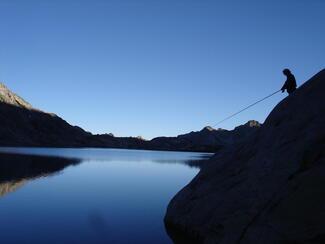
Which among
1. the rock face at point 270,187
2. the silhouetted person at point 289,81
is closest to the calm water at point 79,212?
the rock face at point 270,187

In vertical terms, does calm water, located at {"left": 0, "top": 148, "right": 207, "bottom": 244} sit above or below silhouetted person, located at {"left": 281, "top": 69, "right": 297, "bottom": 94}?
below

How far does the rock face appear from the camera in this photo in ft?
43.5

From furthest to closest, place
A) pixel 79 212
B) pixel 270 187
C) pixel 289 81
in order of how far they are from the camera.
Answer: pixel 79 212 → pixel 289 81 → pixel 270 187

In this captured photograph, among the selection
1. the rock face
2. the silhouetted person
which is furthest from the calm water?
the silhouetted person

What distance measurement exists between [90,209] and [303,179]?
21825 mm

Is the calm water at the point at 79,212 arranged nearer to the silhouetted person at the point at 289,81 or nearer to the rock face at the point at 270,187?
the rock face at the point at 270,187

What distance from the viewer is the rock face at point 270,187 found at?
43.5ft

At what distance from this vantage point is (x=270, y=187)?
16.0m

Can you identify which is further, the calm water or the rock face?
the calm water

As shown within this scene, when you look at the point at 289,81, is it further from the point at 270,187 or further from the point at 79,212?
the point at 79,212

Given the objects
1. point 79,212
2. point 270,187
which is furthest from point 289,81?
point 79,212

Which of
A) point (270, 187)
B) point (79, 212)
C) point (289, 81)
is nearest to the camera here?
point (270, 187)

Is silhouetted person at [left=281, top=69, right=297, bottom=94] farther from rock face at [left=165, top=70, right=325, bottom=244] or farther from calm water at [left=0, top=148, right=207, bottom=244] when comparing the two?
calm water at [left=0, top=148, right=207, bottom=244]

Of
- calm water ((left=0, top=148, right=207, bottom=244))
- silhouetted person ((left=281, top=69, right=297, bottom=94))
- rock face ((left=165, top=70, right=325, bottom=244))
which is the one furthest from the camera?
silhouetted person ((left=281, top=69, right=297, bottom=94))
